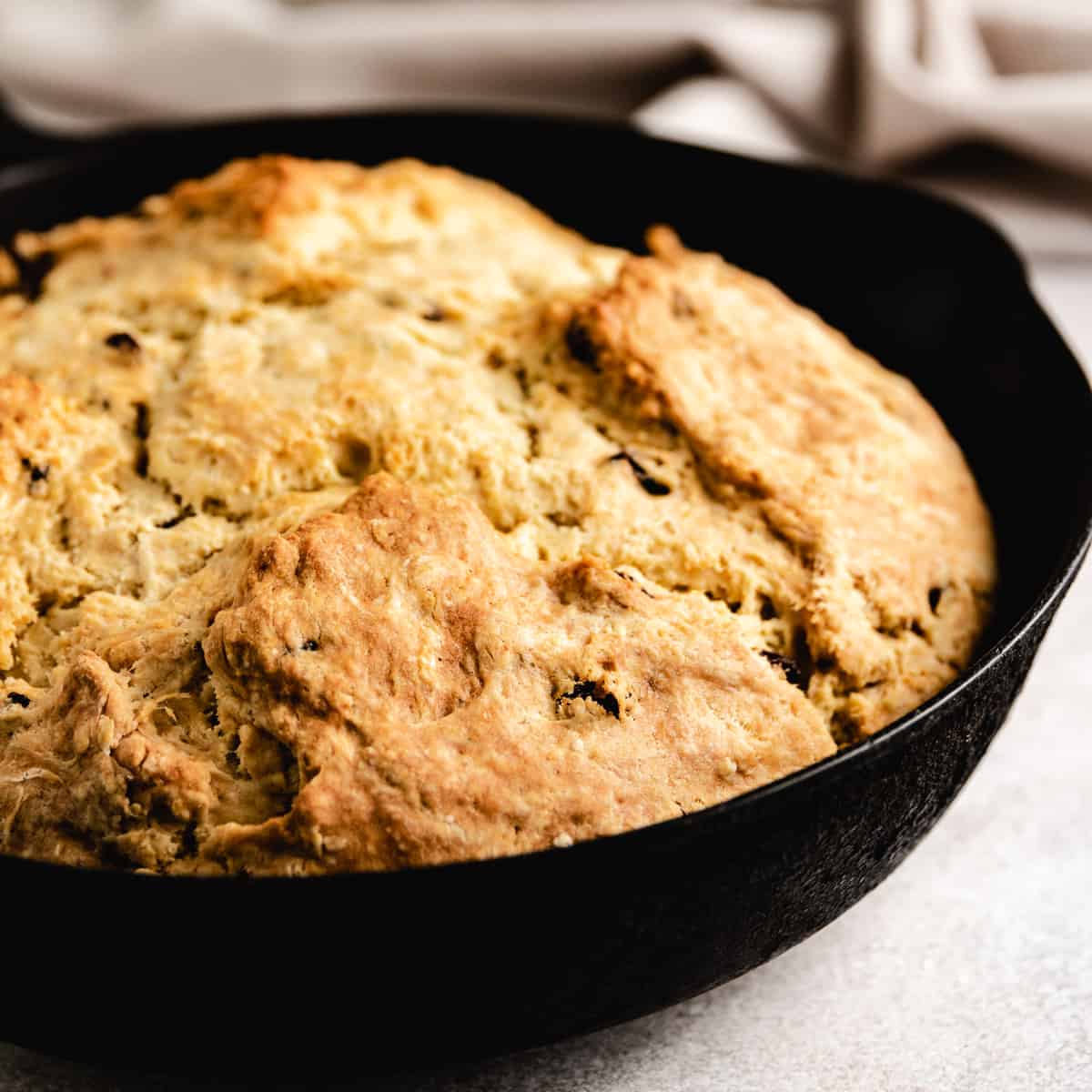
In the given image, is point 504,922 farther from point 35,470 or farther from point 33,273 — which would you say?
point 33,273

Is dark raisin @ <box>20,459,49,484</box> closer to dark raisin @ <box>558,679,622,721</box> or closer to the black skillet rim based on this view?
the black skillet rim

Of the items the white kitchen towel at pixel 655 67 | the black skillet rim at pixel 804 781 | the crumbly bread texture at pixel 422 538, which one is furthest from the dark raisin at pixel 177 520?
the white kitchen towel at pixel 655 67

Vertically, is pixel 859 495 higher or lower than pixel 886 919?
higher

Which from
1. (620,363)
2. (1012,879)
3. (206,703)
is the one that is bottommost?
(1012,879)

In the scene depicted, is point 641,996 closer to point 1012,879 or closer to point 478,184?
point 1012,879

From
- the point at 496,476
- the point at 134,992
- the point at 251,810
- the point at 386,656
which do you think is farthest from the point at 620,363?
the point at 134,992

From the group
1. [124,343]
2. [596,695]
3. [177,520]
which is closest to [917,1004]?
[596,695]
